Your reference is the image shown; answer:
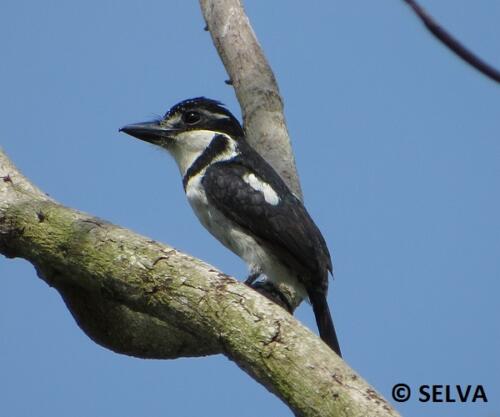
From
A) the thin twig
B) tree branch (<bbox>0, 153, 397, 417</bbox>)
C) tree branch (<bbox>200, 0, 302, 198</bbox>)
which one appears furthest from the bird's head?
the thin twig

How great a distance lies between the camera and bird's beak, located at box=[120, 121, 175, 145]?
4.88 m

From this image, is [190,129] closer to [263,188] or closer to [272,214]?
[263,188]

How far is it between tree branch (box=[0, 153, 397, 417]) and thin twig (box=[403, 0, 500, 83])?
4.05 ft

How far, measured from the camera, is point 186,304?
2.56m

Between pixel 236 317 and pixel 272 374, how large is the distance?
→ 0.22 meters

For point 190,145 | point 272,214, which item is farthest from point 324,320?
point 190,145

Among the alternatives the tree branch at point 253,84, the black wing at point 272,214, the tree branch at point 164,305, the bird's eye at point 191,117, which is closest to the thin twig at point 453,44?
the tree branch at point 164,305

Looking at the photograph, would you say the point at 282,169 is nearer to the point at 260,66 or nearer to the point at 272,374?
the point at 260,66

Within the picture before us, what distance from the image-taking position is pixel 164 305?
2.63 m

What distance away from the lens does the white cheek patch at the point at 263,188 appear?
4.33 metres

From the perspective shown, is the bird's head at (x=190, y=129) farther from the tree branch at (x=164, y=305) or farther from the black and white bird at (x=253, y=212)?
the tree branch at (x=164, y=305)

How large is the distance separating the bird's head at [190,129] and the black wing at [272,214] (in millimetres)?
322

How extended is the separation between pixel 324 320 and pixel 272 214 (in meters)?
0.60

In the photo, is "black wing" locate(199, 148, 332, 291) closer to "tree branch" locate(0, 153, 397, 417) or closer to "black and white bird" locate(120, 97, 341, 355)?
"black and white bird" locate(120, 97, 341, 355)
